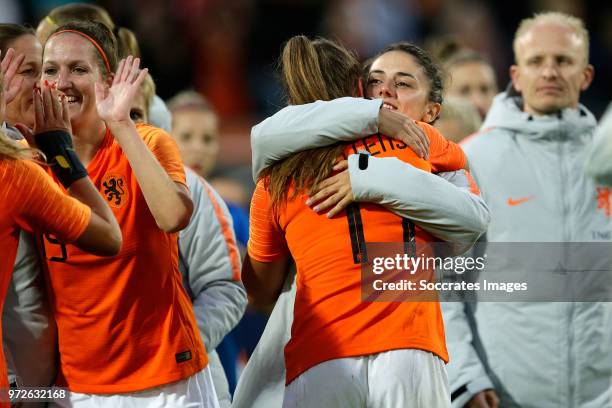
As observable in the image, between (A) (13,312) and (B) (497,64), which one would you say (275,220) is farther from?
(B) (497,64)

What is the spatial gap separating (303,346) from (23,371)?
945 millimetres

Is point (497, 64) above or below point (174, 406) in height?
above

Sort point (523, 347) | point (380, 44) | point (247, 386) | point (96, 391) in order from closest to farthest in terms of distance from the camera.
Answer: point (96, 391), point (247, 386), point (523, 347), point (380, 44)

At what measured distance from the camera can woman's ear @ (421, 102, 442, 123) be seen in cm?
423

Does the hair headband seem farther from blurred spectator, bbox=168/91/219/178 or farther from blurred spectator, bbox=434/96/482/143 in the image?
blurred spectator, bbox=168/91/219/178

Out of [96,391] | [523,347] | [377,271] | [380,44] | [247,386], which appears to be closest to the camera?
[377,271]

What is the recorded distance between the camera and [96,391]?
3.72 metres

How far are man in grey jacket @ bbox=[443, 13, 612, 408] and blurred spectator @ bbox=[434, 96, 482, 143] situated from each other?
2.34ft

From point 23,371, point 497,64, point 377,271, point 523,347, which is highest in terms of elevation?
point 497,64

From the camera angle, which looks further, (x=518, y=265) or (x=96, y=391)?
(x=518, y=265)

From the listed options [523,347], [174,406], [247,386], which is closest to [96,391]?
[174,406]

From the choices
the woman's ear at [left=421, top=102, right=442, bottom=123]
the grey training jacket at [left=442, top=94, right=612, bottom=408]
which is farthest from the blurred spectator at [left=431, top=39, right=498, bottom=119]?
the woman's ear at [left=421, top=102, right=442, bottom=123]

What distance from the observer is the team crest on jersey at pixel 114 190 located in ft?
12.4

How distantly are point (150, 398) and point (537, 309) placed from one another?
2026 millimetres
